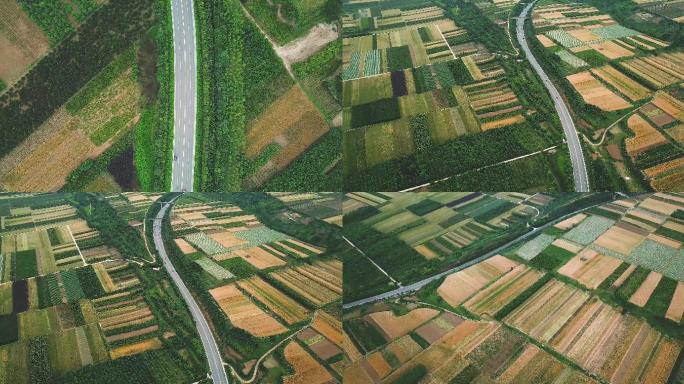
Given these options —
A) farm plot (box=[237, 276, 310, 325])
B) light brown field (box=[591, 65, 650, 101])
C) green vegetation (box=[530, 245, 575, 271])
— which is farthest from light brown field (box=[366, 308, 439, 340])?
light brown field (box=[591, 65, 650, 101])

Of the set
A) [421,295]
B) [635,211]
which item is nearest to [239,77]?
[421,295]

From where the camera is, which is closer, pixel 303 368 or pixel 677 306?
pixel 303 368

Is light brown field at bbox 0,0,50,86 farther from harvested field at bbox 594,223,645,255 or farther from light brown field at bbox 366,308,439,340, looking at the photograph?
harvested field at bbox 594,223,645,255

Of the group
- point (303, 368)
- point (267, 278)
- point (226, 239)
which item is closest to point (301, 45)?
point (226, 239)

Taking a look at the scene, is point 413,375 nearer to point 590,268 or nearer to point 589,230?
point 590,268

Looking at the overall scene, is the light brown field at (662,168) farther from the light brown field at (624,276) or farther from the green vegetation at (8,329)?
the green vegetation at (8,329)
